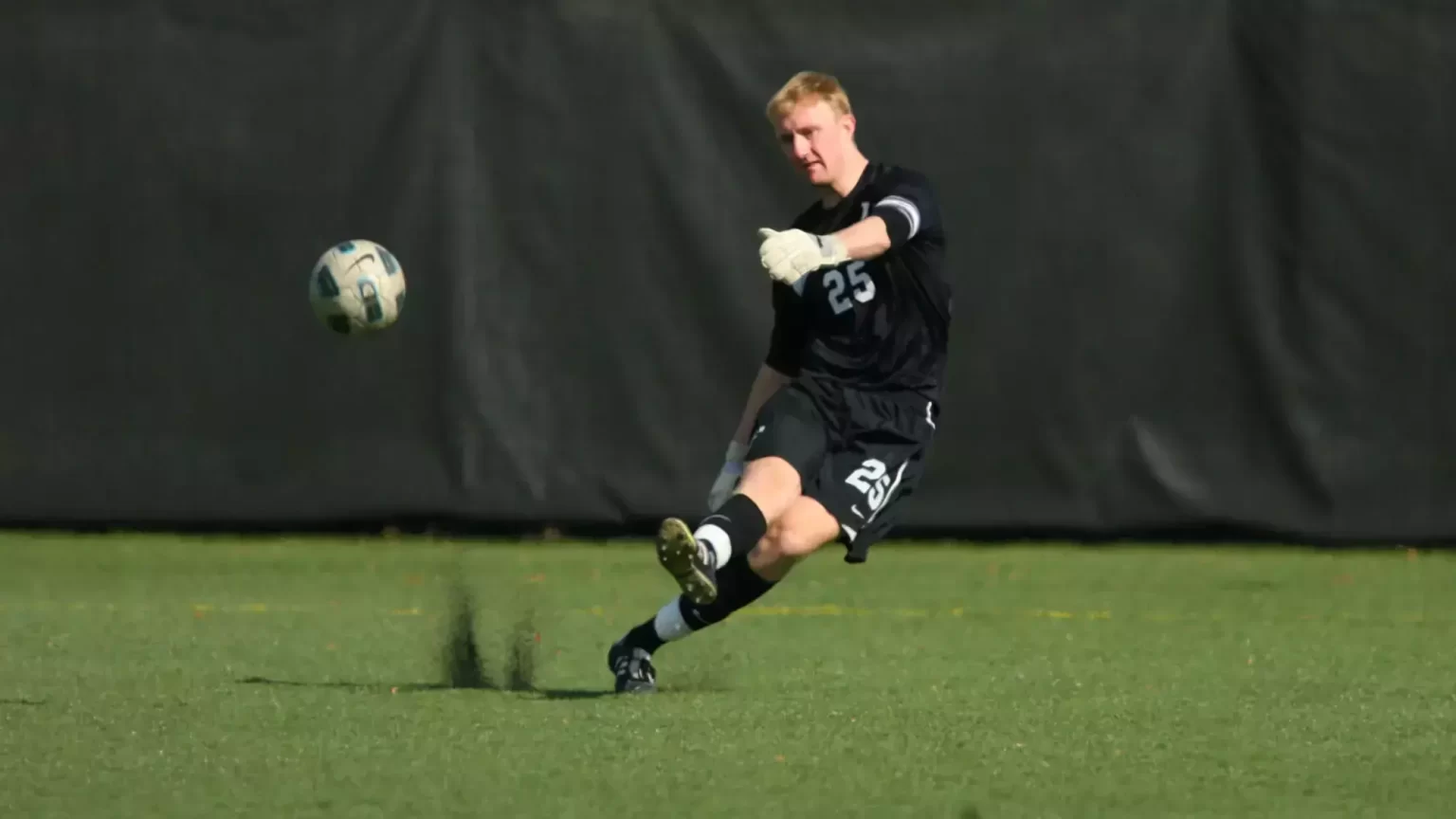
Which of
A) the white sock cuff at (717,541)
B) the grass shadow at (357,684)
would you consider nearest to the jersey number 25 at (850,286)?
the white sock cuff at (717,541)

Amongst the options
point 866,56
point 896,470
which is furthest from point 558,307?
point 896,470

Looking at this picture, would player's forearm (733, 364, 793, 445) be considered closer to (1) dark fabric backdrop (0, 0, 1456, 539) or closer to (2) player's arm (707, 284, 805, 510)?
(2) player's arm (707, 284, 805, 510)

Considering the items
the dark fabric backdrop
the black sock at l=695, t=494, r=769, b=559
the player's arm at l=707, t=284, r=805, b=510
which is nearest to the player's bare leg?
the black sock at l=695, t=494, r=769, b=559

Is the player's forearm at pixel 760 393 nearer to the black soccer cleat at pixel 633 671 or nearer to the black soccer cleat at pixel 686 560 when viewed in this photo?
the black soccer cleat at pixel 633 671

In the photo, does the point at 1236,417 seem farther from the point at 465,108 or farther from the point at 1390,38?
the point at 465,108

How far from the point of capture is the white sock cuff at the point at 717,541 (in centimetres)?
589

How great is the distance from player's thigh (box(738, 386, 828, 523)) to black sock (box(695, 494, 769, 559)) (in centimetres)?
5

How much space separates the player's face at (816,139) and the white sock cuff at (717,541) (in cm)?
104

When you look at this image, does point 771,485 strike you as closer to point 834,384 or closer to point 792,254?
point 834,384

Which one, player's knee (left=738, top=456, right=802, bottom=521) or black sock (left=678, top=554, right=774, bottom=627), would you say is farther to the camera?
black sock (left=678, top=554, right=774, bottom=627)

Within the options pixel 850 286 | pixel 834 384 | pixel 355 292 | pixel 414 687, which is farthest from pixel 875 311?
pixel 355 292

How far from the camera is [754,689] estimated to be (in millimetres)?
6688

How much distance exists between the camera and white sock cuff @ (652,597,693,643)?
6.50m

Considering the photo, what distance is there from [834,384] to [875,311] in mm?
233
